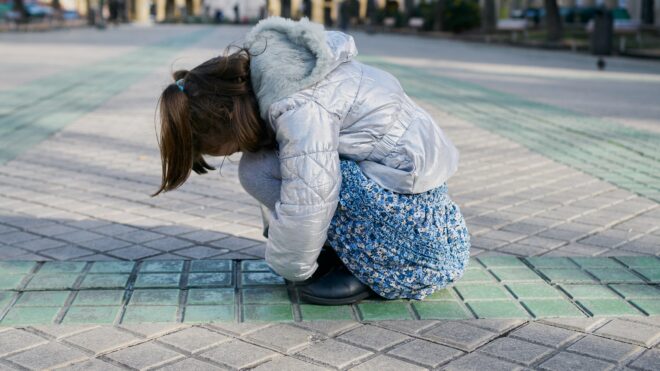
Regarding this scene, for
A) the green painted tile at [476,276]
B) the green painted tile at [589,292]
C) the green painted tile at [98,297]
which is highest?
the green painted tile at [98,297]

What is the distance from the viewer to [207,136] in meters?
2.83

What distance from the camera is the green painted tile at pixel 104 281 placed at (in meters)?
3.33

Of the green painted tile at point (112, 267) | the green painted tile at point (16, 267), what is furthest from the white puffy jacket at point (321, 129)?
the green painted tile at point (16, 267)

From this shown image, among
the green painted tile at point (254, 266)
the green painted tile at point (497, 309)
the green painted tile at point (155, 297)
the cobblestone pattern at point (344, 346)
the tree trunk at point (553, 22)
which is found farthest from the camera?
the tree trunk at point (553, 22)

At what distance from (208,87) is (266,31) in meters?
0.31

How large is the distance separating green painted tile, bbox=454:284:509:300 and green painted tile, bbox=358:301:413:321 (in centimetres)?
27

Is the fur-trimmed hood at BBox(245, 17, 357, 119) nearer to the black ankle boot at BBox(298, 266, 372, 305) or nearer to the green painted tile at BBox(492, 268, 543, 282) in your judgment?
the black ankle boot at BBox(298, 266, 372, 305)

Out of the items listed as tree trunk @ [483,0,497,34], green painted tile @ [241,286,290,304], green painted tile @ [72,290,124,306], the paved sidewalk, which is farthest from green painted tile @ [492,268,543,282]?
tree trunk @ [483,0,497,34]

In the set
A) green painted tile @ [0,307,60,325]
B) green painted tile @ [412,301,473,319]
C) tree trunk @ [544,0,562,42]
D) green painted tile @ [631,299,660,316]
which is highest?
tree trunk @ [544,0,562,42]

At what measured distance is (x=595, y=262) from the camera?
3.72 meters

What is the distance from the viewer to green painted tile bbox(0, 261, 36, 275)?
3504 millimetres

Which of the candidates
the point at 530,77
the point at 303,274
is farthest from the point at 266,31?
the point at 530,77

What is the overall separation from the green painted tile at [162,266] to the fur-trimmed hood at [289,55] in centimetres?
108

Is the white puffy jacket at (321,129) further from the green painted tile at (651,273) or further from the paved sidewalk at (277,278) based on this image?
the green painted tile at (651,273)
